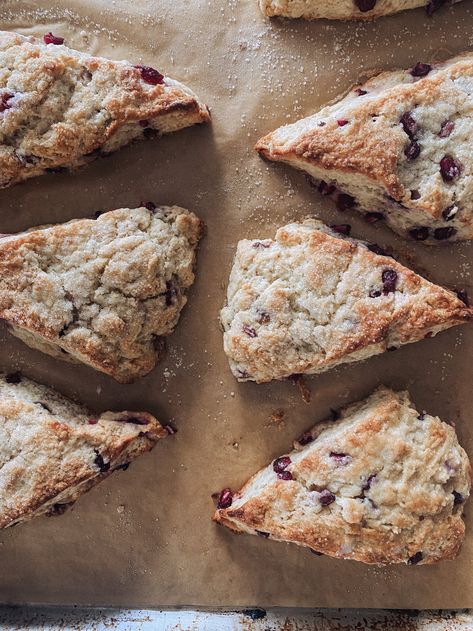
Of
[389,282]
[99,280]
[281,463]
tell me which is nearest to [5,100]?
[99,280]

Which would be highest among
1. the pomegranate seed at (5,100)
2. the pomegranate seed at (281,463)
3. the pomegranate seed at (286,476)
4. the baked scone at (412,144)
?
the baked scone at (412,144)

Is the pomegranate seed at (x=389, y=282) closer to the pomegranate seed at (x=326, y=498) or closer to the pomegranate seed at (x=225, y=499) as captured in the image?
the pomegranate seed at (x=326, y=498)

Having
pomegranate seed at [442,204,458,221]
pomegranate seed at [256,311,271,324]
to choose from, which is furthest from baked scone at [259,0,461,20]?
pomegranate seed at [256,311,271,324]

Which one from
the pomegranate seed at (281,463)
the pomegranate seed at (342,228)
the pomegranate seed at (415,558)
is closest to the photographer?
the pomegranate seed at (415,558)

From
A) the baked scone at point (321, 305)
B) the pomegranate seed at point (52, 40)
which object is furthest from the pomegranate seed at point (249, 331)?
the pomegranate seed at point (52, 40)

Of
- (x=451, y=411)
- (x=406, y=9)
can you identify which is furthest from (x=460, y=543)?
(x=406, y=9)

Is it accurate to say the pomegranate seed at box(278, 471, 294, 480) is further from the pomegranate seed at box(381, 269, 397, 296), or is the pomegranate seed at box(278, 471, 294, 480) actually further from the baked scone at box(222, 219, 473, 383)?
the pomegranate seed at box(381, 269, 397, 296)
